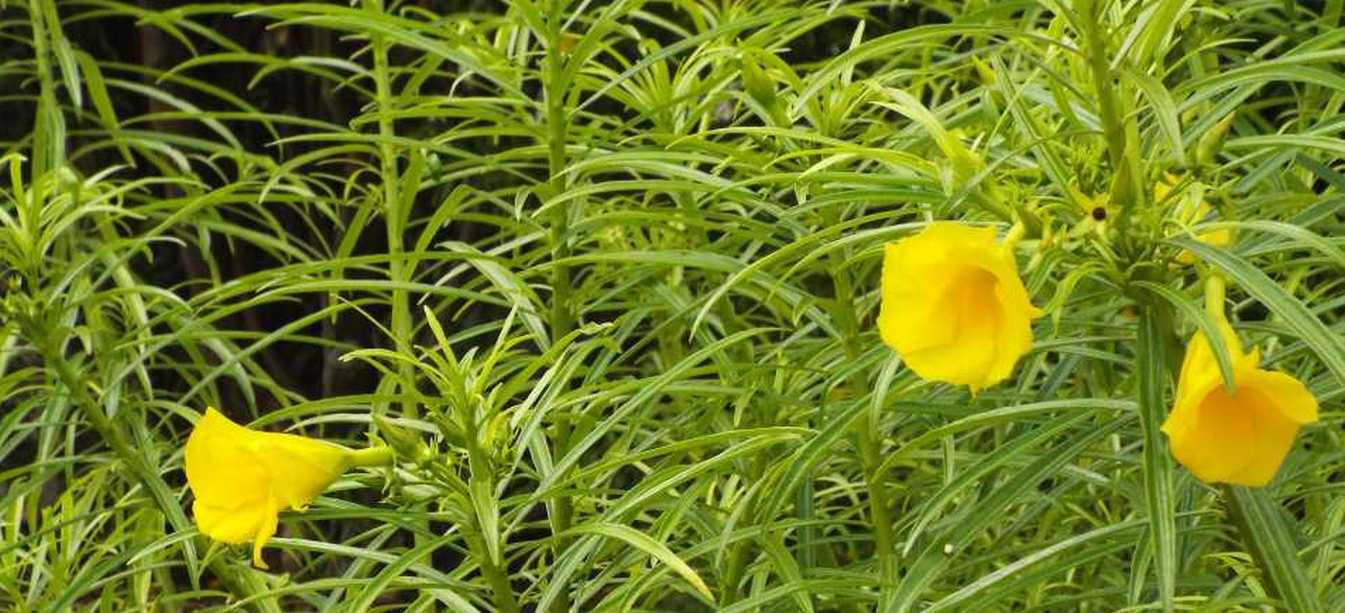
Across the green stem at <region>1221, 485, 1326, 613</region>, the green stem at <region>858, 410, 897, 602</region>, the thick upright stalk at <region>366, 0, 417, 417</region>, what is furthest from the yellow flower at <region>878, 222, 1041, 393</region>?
the thick upright stalk at <region>366, 0, 417, 417</region>

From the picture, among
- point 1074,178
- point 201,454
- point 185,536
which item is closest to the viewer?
point 1074,178

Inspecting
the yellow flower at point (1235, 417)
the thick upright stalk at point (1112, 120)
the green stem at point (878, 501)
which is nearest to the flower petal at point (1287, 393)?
the yellow flower at point (1235, 417)

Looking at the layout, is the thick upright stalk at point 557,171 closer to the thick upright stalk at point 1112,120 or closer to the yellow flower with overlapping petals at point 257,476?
the yellow flower with overlapping petals at point 257,476

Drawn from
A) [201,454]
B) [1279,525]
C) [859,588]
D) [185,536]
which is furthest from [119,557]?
[1279,525]

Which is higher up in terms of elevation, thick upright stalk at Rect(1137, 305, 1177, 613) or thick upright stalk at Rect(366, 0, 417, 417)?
thick upright stalk at Rect(1137, 305, 1177, 613)

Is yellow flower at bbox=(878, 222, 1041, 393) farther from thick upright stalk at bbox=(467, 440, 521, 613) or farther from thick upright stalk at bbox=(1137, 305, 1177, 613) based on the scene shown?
thick upright stalk at bbox=(467, 440, 521, 613)

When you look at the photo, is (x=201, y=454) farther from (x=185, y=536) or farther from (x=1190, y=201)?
(x=1190, y=201)
